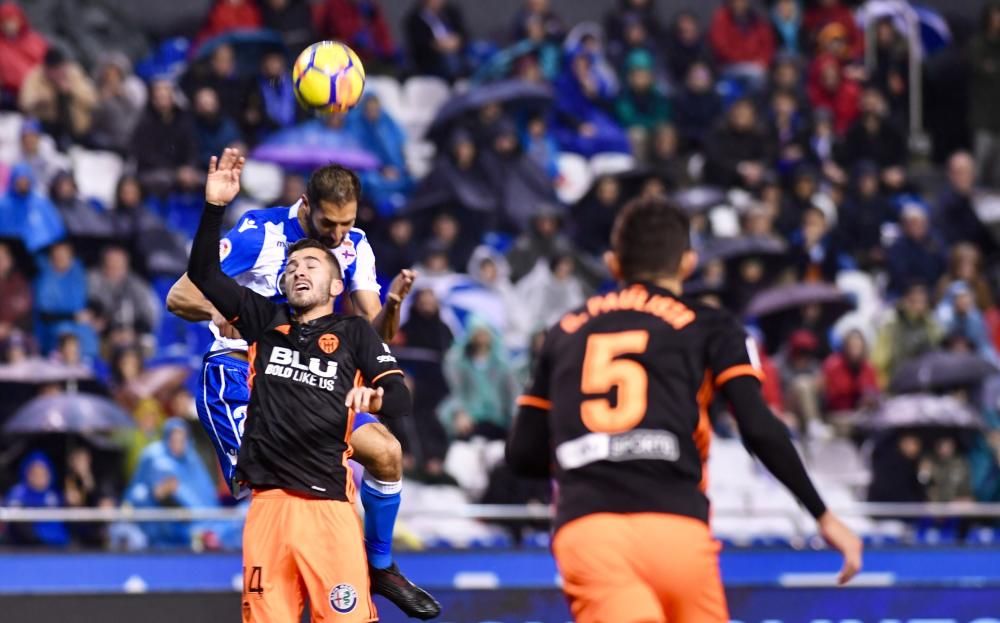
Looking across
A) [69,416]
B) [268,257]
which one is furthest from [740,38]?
[268,257]

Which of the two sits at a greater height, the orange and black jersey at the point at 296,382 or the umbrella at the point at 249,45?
the umbrella at the point at 249,45

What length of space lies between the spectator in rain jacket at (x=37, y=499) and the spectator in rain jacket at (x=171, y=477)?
1.78 feet

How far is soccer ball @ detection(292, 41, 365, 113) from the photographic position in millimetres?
8391

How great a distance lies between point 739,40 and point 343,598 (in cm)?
1441

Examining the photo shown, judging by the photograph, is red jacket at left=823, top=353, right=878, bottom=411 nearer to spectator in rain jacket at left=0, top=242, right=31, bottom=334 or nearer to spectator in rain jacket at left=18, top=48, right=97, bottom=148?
spectator in rain jacket at left=0, top=242, right=31, bottom=334

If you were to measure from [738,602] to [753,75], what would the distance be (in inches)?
475

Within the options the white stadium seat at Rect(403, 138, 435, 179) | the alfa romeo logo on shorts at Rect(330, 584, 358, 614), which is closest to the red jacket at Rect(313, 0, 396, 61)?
the white stadium seat at Rect(403, 138, 435, 179)

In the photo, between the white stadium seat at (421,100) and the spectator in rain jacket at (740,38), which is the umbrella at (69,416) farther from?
the spectator in rain jacket at (740,38)

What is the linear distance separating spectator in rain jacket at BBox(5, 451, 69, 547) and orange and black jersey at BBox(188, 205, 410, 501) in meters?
6.01

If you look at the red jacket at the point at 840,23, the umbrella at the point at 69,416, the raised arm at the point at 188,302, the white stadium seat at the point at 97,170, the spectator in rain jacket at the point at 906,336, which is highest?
the red jacket at the point at 840,23

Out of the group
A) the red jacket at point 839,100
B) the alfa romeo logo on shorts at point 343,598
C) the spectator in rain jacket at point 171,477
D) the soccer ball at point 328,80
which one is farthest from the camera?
the red jacket at point 839,100

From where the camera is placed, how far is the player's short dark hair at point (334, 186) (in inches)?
309

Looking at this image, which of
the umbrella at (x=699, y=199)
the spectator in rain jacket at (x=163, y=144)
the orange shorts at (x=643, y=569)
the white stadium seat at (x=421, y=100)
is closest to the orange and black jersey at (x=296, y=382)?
the orange shorts at (x=643, y=569)

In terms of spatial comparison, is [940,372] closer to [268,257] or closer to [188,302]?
[268,257]
